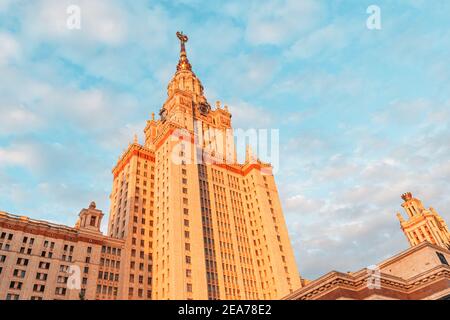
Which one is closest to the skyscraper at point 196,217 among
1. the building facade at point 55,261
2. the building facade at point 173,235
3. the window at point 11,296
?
the building facade at point 173,235

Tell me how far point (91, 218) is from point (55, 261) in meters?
13.4

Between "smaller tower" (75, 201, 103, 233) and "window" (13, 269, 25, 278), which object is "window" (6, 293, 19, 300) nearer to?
"window" (13, 269, 25, 278)

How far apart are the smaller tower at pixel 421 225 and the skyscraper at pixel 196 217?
6426 centimetres

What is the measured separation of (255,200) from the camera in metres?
101

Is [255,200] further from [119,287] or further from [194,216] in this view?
[119,287]

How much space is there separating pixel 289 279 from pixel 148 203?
4080 cm

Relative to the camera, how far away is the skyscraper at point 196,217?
77.4m

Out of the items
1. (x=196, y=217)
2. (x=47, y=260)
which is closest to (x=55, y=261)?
(x=47, y=260)

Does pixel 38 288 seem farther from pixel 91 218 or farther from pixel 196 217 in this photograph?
Result: pixel 196 217

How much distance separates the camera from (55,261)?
73312 mm

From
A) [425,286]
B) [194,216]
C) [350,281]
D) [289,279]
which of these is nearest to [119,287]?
[194,216]

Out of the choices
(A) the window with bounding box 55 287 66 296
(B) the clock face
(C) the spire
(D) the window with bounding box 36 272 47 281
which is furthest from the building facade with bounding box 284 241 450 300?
(C) the spire

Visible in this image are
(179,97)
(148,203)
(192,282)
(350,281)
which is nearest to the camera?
(350,281)

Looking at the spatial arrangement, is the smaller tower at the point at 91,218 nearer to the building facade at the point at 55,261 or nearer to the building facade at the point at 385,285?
the building facade at the point at 55,261
